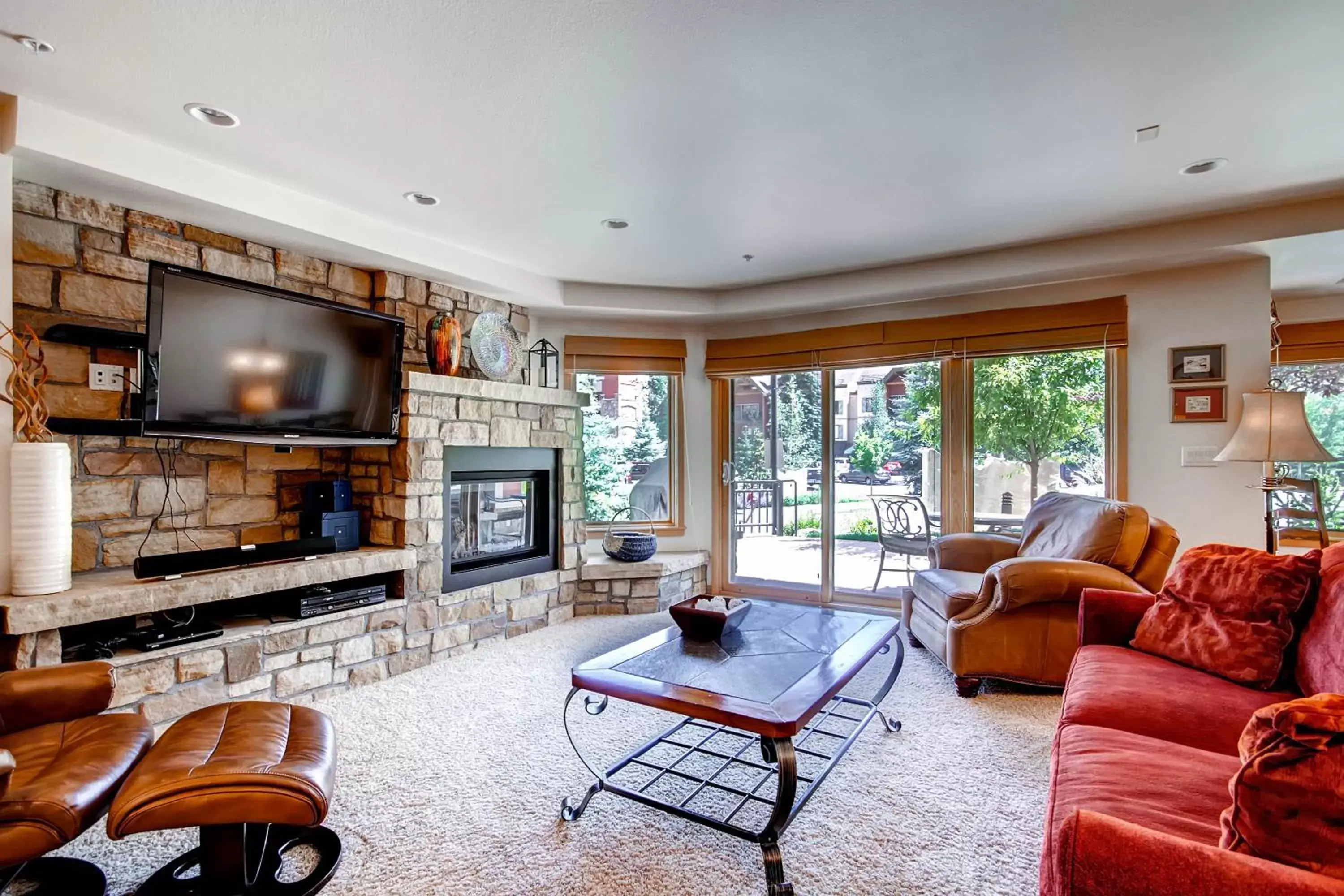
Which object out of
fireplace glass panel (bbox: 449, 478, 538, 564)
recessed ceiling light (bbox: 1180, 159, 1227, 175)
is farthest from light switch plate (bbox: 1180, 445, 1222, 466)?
fireplace glass panel (bbox: 449, 478, 538, 564)

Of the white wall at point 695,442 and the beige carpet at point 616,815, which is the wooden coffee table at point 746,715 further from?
the white wall at point 695,442

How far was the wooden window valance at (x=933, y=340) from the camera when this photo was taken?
12.5 ft

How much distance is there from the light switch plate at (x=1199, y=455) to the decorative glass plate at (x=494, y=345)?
4028mm

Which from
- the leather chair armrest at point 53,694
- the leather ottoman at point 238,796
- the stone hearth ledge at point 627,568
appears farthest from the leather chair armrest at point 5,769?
the stone hearth ledge at point 627,568

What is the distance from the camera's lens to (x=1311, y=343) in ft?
14.8

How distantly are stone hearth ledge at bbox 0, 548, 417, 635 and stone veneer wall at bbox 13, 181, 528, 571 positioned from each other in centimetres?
26

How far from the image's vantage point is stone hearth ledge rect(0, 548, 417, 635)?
2225 millimetres

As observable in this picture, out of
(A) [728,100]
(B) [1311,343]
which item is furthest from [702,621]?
(B) [1311,343]

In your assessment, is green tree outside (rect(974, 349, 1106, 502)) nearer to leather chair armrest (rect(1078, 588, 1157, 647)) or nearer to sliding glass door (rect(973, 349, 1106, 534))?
sliding glass door (rect(973, 349, 1106, 534))

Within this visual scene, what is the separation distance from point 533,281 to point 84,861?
11.7ft

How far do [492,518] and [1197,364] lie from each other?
167 inches

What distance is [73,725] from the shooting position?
1.72 m

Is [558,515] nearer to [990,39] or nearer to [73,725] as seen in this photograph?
[73,725]

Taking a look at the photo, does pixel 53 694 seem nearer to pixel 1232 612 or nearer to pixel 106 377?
pixel 106 377
